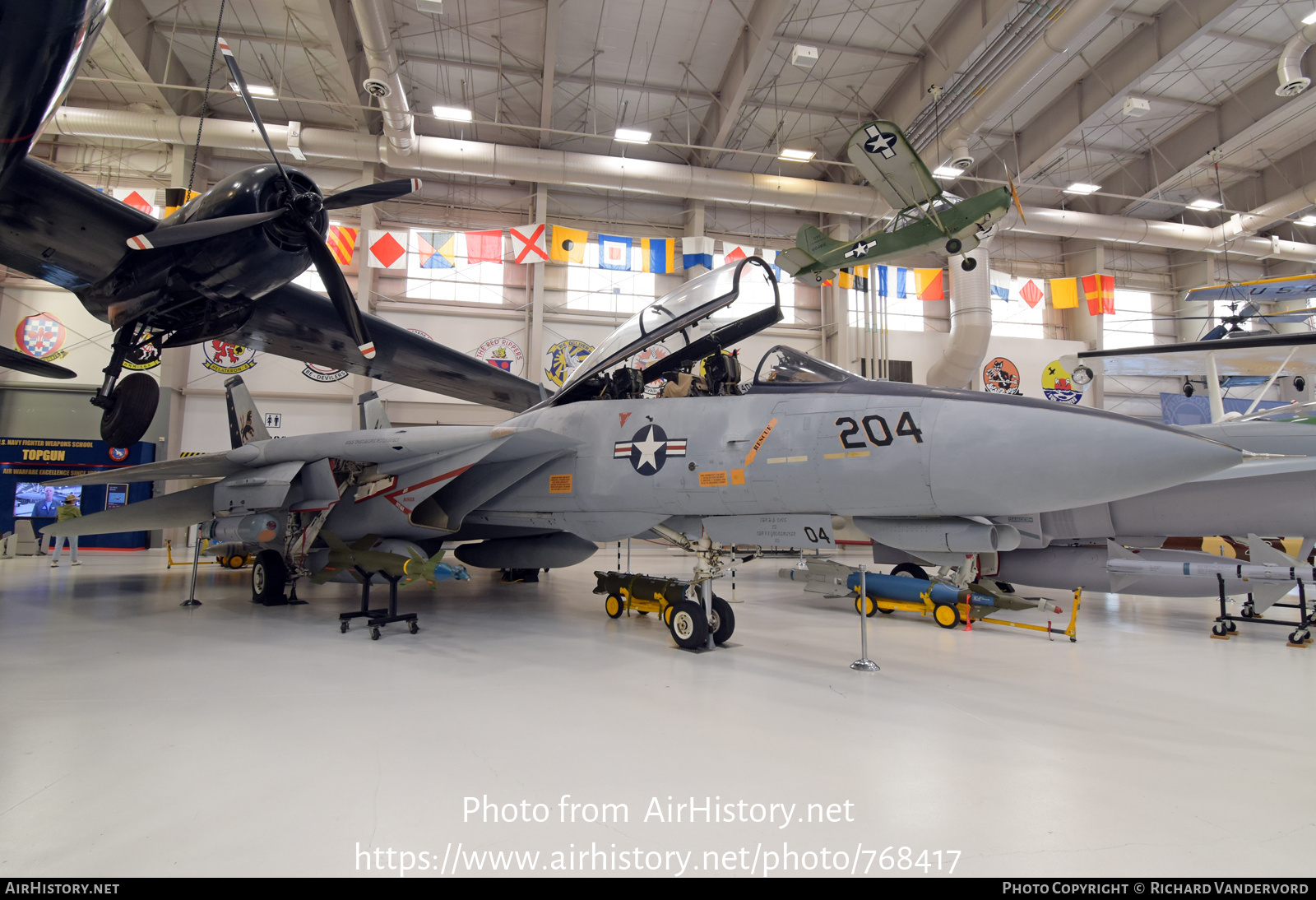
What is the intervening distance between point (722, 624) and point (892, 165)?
9.47 m

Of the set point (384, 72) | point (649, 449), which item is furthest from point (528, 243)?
point (649, 449)

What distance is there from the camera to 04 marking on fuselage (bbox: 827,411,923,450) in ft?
14.1

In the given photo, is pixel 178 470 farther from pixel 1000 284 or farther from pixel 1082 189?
pixel 1082 189

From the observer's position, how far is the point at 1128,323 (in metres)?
23.0

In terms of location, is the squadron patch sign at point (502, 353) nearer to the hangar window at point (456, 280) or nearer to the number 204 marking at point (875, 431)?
the hangar window at point (456, 280)

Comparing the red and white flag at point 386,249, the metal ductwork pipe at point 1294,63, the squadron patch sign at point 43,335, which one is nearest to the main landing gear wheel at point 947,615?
the metal ductwork pipe at point 1294,63

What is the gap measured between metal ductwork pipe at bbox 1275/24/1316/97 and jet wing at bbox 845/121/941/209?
22.9 feet

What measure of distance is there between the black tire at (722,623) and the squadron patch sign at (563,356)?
14222 mm

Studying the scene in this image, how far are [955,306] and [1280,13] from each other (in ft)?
28.4

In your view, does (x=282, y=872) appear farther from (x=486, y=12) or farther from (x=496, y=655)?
(x=486, y=12)

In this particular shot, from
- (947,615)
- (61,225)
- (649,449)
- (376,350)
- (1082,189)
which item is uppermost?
(1082,189)

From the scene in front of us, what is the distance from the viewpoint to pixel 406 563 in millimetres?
5930

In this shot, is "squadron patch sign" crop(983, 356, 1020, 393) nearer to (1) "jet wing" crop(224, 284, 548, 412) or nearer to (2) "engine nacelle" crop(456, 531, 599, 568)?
(1) "jet wing" crop(224, 284, 548, 412)

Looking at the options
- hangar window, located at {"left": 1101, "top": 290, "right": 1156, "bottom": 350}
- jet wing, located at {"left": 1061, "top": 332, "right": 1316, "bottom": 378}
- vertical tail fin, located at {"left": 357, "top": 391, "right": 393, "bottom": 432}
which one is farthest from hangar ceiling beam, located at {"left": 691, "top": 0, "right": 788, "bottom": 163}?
hangar window, located at {"left": 1101, "top": 290, "right": 1156, "bottom": 350}
